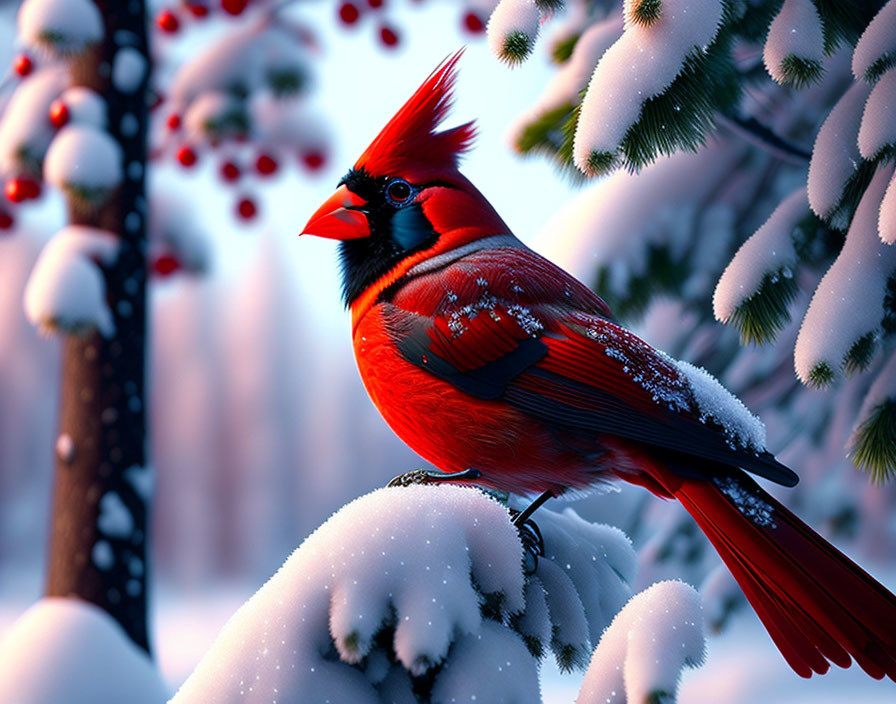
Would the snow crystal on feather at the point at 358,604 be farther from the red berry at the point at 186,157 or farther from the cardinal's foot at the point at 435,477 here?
the red berry at the point at 186,157

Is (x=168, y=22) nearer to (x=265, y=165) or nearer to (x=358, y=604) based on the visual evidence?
(x=265, y=165)

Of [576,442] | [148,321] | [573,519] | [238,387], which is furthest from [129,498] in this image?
[238,387]

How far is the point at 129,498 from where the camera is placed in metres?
2.31

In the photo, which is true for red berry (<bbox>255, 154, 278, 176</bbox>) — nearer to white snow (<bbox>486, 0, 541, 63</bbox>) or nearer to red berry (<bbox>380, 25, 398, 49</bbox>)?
red berry (<bbox>380, 25, 398, 49</bbox>)

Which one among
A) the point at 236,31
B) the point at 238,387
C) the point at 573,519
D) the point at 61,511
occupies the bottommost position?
the point at 238,387

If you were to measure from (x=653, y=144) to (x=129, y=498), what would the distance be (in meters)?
1.75

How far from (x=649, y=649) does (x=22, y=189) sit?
88.6 inches

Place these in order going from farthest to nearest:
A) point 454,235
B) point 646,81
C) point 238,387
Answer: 1. point 238,387
2. point 454,235
3. point 646,81

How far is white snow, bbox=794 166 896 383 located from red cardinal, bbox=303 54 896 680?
0.40 ft

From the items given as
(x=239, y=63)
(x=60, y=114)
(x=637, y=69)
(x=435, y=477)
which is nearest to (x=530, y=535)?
(x=435, y=477)

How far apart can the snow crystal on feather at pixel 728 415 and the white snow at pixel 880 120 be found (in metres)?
0.34

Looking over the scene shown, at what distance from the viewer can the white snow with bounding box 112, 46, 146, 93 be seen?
8.01 ft

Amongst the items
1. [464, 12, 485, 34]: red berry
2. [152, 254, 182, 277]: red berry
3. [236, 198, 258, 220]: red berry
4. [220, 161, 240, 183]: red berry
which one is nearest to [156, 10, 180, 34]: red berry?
[220, 161, 240, 183]: red berry

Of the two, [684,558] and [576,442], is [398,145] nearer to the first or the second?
[576,442]
